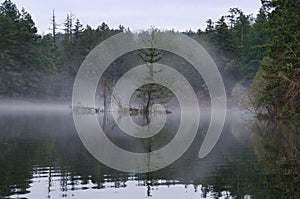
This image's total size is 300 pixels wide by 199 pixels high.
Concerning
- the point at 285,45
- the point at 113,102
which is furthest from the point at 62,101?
the point at 285,45

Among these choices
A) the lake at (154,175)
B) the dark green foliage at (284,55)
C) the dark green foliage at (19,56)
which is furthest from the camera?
the dark green foliage at (19,56)

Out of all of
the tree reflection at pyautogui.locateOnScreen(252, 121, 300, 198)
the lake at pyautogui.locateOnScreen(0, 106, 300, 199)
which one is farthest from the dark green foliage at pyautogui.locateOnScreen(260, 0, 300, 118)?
the lake at pyautogui.locateOnScreen(0, 106, 300, 199)

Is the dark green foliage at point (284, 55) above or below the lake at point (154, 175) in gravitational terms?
above

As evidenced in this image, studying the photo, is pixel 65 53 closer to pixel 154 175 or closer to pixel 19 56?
pixel 19 56

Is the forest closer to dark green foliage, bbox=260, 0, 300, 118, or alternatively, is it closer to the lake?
dark green foliage, bbox=260, 0, 300, 118

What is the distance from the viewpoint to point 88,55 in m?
66.9

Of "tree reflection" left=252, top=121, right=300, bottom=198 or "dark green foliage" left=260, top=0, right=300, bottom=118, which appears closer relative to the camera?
"tree reflection" left=252, top=121, right=300, bottom=198

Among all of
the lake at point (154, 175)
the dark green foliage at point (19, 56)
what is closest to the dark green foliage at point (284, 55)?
the lake at point (154, 175)

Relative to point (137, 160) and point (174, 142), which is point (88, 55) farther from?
point (137, 160)

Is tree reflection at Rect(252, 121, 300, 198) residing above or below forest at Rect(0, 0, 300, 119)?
below

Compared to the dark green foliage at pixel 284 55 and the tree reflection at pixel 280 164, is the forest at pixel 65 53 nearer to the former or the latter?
the dark green foliage at pixel 284 55

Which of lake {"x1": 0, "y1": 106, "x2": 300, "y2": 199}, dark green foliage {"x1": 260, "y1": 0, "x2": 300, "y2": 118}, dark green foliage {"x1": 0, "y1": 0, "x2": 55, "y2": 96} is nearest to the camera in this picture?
lake {"x1": 0, "y1": 106, "x2": 300, "y2": 199}

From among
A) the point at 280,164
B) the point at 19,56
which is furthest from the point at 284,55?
the point at 19,56

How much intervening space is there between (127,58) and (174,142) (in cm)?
4977
